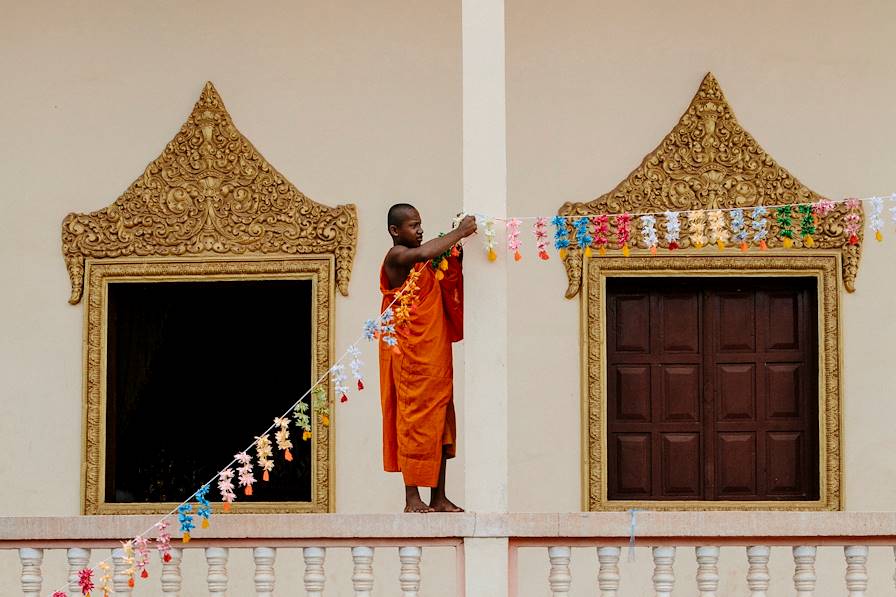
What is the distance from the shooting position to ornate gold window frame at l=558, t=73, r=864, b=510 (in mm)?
8586

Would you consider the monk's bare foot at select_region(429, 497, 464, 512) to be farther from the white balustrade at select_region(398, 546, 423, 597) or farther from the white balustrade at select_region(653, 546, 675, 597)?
the white balustrade at select_region(653, 546, 675, 597)

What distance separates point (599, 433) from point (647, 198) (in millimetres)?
1209

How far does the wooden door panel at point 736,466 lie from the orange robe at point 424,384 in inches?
102

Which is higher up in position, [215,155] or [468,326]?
[215,155]

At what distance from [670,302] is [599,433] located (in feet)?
2.56

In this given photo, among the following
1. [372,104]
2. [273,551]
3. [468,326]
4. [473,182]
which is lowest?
[273,551]

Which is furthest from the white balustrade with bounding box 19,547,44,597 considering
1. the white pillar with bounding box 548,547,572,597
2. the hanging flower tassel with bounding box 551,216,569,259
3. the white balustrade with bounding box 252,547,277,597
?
the hanging flower tassel with bounding box 551,216,569,259

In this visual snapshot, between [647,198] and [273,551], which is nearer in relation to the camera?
[273,551]

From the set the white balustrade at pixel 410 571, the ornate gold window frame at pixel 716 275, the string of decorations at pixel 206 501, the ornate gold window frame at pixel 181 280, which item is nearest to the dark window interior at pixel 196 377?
the ornate gold window frame at pixel 181 280

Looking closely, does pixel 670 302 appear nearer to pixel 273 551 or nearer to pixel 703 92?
pixel 703 92

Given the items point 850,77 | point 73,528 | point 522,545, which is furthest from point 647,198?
point 73,528

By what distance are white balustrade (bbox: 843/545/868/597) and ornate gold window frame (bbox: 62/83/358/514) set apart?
10.9ft

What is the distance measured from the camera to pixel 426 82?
8789 mm

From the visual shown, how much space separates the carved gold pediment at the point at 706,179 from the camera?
8656mm
